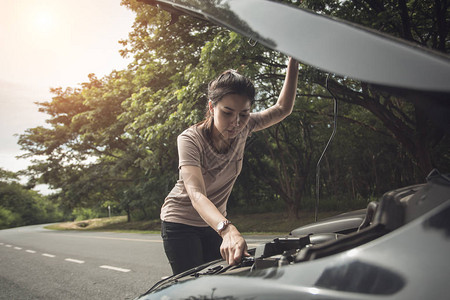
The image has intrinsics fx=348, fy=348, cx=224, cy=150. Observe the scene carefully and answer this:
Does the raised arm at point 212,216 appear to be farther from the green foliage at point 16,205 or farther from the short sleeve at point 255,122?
the green foliage at point 16,205

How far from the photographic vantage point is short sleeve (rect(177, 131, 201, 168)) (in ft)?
5.53

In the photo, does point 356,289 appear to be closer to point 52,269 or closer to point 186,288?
point 186,288

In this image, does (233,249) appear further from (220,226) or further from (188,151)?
(188,151)

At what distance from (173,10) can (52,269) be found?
6636 mm

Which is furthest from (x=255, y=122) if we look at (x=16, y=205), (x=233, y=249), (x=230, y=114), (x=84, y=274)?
(x=16, y=205)

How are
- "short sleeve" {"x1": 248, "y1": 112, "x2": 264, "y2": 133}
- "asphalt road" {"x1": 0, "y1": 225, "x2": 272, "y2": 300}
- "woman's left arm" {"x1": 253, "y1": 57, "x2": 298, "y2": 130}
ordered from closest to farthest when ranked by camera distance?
1. "woman's left arm" {"x1": 253, "y1": 57, "x2": 298, "y2": 130}
2. "short sleeve" {"x1": 248, "y1": 112, "x2": 264, "y2": 133}
3. "asphalt road" {"x1": 0, "y1": 225, "x2": 272, "y2": 300}

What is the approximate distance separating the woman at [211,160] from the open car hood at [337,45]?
25.8 inches

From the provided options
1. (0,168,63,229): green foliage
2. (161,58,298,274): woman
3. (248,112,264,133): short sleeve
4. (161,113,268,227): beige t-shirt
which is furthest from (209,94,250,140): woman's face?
(0,168,63,229): green foliage

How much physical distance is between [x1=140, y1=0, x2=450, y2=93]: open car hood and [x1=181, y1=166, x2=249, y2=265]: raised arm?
0.67m

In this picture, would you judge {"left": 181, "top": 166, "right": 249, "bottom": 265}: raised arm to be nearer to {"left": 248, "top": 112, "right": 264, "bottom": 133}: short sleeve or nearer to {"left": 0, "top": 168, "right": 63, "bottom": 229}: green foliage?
{"left": 248, "top": 112, "right": 264, "bottom": 133}: short sleeve

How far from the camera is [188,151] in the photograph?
1701 mm

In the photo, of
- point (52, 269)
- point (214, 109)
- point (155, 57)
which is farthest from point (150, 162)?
point (214, 109)

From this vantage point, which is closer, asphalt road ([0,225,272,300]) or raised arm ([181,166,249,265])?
raised arm ([181,166,249,265])

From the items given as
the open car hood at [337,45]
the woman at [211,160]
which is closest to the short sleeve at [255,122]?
the woman at [211,160]
